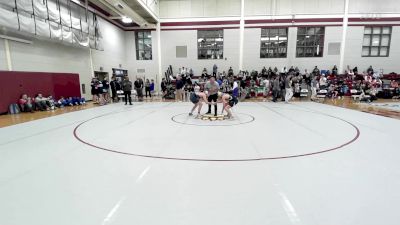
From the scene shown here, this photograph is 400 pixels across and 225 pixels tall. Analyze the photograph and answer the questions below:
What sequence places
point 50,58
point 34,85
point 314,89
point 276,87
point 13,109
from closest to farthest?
point 13,109, point 34,85, point 50,58, point 276,87, point 314,89

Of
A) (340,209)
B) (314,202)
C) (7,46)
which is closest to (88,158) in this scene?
(314,202)

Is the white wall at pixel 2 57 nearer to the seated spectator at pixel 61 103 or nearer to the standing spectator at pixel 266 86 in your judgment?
the seated spectator at pixel 61 103

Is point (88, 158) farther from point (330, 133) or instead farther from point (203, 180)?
point (330, 133)

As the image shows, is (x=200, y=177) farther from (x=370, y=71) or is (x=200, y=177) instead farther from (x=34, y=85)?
(x=370, y=71)

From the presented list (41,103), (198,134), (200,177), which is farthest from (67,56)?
(200,177)

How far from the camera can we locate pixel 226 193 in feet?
9.43

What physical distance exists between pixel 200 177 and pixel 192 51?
60.9ft

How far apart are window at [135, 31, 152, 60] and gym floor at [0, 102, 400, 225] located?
16246 millimetres

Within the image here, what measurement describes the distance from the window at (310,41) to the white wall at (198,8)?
5.84 m

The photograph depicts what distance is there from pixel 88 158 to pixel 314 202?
3.66 m

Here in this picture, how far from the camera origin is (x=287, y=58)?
20047 mm

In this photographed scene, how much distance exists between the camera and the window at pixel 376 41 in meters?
19.3

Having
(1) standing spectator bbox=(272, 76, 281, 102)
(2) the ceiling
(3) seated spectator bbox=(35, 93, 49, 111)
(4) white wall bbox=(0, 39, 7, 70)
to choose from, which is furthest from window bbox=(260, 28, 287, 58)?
(4) white wall bbox=(0, 39, 7, 70)

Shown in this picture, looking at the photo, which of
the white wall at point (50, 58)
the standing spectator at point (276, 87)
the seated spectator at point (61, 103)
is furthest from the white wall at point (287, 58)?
the seated spectator at point (61, 103)
